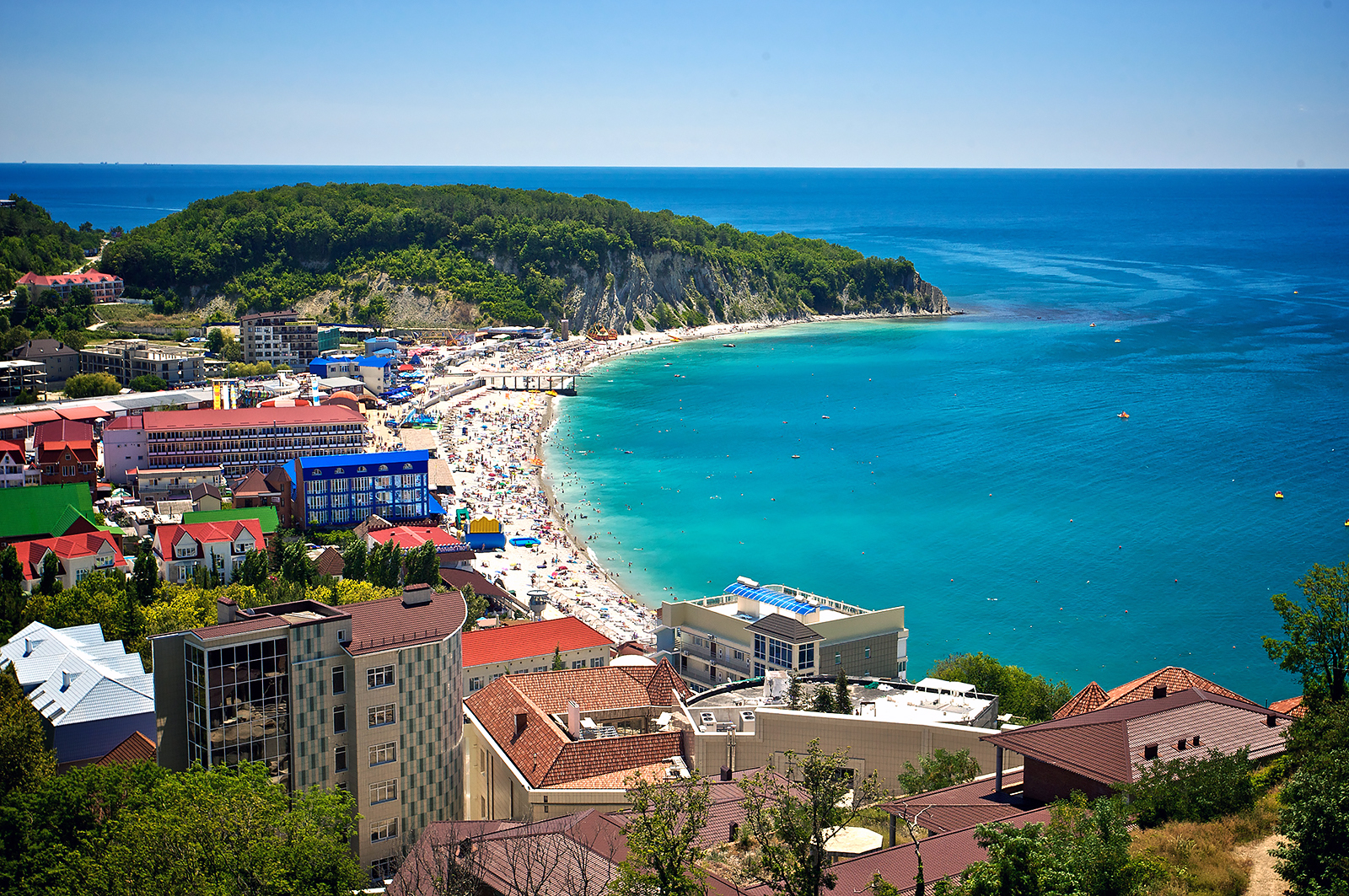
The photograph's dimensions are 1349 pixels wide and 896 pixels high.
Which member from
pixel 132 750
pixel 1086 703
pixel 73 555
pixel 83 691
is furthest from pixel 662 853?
pixel 73 555

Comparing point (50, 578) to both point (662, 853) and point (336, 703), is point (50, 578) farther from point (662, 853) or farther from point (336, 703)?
point (662, 853)

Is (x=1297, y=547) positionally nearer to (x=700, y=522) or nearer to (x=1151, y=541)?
(x=1151, y=541)

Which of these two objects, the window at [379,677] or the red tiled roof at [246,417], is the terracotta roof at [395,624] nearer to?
the window at [379,677]

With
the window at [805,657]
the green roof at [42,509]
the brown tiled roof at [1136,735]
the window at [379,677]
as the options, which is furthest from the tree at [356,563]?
the brown tiled roof at [1136,735]

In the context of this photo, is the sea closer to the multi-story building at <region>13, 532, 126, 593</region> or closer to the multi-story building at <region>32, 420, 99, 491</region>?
the multi-story building at <region>13, 532, 126, 593</region>

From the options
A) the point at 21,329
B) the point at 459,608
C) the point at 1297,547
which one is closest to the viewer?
the point at 459,608

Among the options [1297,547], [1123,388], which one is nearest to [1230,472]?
[1297,547]

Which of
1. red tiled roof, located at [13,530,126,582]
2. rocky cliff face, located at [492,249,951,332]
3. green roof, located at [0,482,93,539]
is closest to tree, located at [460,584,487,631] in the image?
red tiled roof, located at [13,530,126,582]
